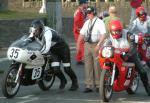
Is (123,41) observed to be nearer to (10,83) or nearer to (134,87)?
(134,87)

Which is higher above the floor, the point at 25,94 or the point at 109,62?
the point at 109,62

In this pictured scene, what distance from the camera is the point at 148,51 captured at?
1712 centimetres

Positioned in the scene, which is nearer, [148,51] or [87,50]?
[87,50]

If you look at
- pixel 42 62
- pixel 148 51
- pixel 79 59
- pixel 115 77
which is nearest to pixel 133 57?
pixel 115 77

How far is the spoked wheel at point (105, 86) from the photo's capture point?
38.9 feet

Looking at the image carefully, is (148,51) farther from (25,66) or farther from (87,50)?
(25,66)

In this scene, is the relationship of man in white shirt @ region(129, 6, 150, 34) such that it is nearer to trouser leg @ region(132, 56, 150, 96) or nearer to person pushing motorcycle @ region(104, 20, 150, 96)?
trouser leg @ region(132, 56, 150, 96)

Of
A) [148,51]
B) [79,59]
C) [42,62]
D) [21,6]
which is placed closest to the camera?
[42,62]

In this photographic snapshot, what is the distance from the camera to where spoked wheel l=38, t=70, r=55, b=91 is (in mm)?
13492

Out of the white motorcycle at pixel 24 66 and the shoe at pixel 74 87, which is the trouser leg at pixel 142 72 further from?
the white motorcycle at pixel 24 66

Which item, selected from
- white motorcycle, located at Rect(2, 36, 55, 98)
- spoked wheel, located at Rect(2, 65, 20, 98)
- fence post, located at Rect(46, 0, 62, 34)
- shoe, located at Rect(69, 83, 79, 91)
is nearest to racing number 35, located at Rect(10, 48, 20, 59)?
white motorcycle, located at Rect(2, 36, 55, 98)

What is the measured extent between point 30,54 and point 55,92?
51.7 inches

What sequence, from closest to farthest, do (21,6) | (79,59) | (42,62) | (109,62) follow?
(109,62)
(42,62)
(79,59)
(21,6)

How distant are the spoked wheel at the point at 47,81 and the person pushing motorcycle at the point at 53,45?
0.43ft
